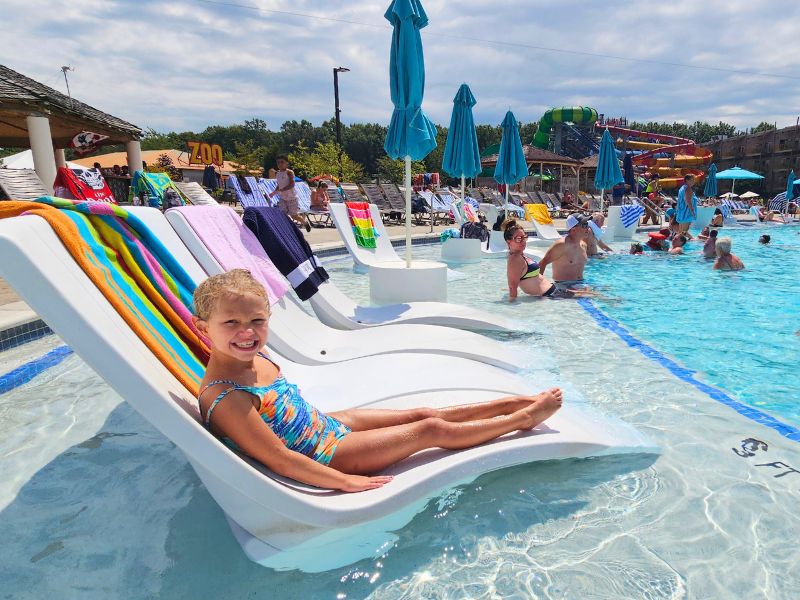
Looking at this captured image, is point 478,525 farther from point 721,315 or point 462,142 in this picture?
point 462,142

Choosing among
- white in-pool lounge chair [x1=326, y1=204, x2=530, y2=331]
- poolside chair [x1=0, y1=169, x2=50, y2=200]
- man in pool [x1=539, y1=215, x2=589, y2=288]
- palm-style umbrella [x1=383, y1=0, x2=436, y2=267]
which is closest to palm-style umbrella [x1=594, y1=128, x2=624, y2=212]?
man in pool [x1=539, y1=215, x2=589, y2=288]

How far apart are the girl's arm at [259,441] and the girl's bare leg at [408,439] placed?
0.18 meters

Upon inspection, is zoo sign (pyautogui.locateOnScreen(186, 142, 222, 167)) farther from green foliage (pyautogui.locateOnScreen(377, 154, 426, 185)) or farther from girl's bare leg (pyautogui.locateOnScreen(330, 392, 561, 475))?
girl's bare leg (pyautogui.locateOnScreen(330, 392, 561, 475))

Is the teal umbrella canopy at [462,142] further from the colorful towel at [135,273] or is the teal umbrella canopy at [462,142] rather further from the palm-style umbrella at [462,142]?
the colorful towel at [135,273]

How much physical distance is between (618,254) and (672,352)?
6491 millimetres

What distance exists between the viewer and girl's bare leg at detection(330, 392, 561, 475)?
69.7 inches

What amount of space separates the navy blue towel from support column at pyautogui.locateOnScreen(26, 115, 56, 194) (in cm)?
807

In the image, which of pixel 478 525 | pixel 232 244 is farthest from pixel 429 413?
pixel 232 244

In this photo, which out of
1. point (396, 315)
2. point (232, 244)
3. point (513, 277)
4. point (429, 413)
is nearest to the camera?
point (429, 413)

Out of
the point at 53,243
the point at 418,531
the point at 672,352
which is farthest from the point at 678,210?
the point at 53,243

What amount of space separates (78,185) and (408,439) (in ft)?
30.8

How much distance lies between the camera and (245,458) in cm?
154

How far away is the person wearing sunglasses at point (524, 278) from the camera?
5714 mm

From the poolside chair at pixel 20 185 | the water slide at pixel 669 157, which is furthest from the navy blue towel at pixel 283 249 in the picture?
the water slide at pixel 669 157
